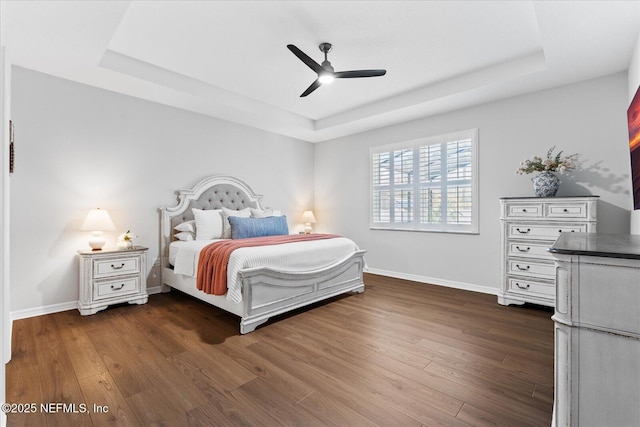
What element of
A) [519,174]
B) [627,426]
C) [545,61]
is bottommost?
[627,426]

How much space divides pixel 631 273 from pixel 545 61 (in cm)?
284

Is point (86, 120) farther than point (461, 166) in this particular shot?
No

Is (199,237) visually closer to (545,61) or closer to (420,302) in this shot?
(420,302)

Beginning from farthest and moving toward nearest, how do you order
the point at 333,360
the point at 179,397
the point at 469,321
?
1. the point at 469,321
2. the point at 333,360
3. the point at 179,397

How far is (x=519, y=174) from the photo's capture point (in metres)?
3.71

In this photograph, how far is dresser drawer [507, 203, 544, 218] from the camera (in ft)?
10.7

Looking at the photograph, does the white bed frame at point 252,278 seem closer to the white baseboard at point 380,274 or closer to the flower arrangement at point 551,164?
the white baseboard at point 380,274

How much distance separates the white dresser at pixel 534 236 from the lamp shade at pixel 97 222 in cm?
441

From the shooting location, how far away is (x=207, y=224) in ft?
13.5

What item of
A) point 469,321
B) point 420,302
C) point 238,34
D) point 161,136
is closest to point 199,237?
point 161,136

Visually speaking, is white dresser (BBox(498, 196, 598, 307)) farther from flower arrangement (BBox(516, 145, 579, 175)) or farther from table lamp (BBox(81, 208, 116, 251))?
table lamp (BBox(81, 208, 116, 251))

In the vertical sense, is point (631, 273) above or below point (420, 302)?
above

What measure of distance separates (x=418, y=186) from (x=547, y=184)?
5.63 ft

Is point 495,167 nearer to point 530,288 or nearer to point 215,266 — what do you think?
point 530,288
